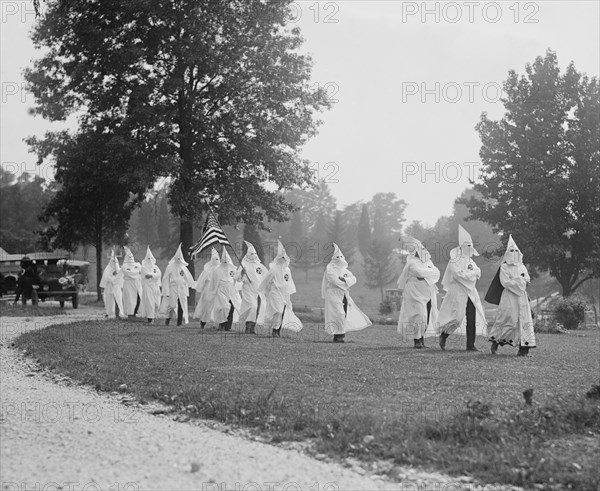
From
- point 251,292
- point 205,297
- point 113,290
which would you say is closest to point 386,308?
point 113,290

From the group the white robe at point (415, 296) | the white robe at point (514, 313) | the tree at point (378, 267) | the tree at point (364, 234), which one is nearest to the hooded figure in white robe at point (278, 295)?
the white robe at point (415, 296)

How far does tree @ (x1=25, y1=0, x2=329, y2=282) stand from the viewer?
118ft

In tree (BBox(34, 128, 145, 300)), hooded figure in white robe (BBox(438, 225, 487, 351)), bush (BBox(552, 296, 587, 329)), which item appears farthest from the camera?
tree (BBox(34, 128, 145, 300))

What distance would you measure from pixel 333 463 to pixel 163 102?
3196cm

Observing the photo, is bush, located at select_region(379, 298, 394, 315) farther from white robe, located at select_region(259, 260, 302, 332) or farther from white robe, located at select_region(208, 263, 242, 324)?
white robe, located at select_region(259, 260, 302, 332)

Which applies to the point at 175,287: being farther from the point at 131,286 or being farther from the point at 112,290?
the point at 112,290

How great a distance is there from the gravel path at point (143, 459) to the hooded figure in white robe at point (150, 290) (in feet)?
59.4

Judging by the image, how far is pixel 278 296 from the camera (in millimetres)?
22469

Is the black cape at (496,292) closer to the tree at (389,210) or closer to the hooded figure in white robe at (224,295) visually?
the hooded figure in white robe at (224,295)

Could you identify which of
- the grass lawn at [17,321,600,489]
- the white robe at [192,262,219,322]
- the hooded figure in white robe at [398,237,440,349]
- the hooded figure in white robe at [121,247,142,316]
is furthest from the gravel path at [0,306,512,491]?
the hooded figure in white robe at [121,247,142,316]

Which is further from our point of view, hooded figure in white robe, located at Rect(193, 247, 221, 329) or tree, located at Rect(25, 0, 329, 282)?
tree, located at Rect(25, 0, 329, 282)

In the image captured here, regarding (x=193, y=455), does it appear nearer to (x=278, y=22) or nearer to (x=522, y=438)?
(x=522, y=438)

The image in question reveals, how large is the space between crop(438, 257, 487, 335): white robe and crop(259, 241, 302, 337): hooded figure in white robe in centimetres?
523

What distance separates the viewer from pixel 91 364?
13.7 meters
